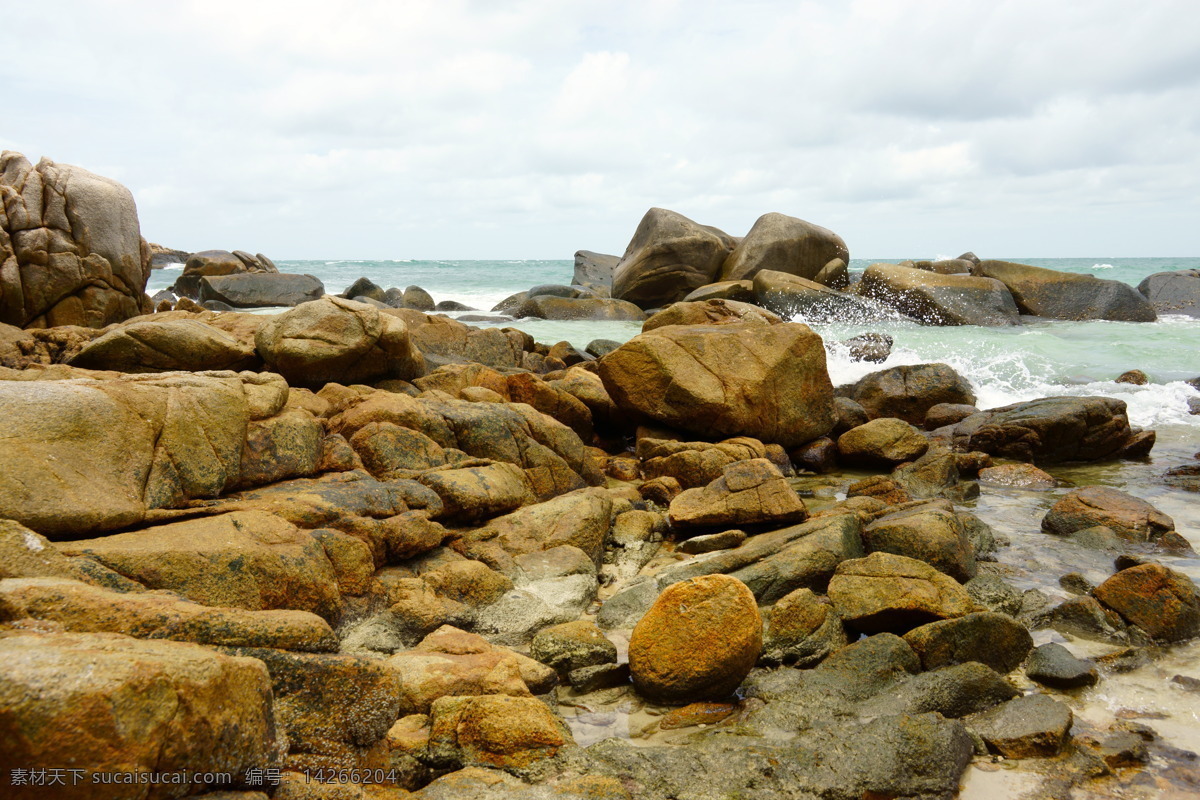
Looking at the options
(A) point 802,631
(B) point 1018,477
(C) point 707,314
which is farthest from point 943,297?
(A) point 802,631

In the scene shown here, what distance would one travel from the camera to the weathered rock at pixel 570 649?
4.43 meters

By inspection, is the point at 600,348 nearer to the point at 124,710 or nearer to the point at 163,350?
the point at 163,350

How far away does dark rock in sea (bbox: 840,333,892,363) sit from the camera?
15.3m

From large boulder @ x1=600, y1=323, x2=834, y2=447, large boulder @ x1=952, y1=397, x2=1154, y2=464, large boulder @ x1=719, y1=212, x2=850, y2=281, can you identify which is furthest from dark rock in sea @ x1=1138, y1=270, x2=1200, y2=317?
large boulder @ x1=600, y1=323, x2=834, y2=447

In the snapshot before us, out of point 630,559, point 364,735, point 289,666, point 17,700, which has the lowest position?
point 630,559

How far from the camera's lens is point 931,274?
74.7ft

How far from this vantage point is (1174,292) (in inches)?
1093

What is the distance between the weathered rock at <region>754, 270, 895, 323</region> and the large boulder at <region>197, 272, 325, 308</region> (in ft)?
43.9

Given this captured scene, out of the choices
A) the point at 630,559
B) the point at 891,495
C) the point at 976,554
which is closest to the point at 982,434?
the point at 891,495

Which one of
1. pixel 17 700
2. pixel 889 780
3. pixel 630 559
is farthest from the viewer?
pixel 630 559

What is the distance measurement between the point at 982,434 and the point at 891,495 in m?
3.31

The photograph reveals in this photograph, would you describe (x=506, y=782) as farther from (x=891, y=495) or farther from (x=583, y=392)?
(x=583, y=392)

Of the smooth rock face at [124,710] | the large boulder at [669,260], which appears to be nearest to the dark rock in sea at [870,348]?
the large boulder at [669,260]

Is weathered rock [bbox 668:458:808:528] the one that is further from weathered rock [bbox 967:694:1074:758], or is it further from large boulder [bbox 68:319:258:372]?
large boulder [bbox 68:319:258:372]
